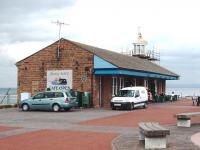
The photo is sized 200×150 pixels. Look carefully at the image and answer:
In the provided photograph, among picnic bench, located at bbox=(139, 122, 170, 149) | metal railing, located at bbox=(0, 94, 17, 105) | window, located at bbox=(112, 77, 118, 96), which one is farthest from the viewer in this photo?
metal railing, located at bbox=(0, 94, 17, 105)

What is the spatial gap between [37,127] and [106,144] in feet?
21.0

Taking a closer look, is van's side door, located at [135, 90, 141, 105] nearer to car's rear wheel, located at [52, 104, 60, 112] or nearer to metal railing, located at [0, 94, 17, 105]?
car's rear wheel, located at [52, 104, 60, 112]

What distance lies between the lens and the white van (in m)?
33.8

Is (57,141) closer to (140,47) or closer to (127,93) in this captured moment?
(127,93)

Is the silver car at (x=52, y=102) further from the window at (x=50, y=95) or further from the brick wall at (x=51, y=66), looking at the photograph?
the brick wall at (x=51, y=66)

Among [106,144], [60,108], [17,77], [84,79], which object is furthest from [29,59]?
[106,144]

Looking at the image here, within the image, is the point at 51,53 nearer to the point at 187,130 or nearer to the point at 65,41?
the point at 65,41

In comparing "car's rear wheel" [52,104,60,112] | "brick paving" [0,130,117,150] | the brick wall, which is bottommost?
"brick paving" [0,130,117,150]

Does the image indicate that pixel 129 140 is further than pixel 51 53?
No

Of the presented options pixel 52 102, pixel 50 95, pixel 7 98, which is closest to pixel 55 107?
pixel 52 102

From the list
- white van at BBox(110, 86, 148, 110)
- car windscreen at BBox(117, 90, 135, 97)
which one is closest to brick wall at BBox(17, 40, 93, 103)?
car windscreen at BBox(117, 90, 135, 97)

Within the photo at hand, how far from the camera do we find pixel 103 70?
3641cm

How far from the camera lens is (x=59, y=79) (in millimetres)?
38469

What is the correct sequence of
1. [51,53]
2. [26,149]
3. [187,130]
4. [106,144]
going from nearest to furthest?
[26,149]
[106,144]
[187,130]
[51,53]
